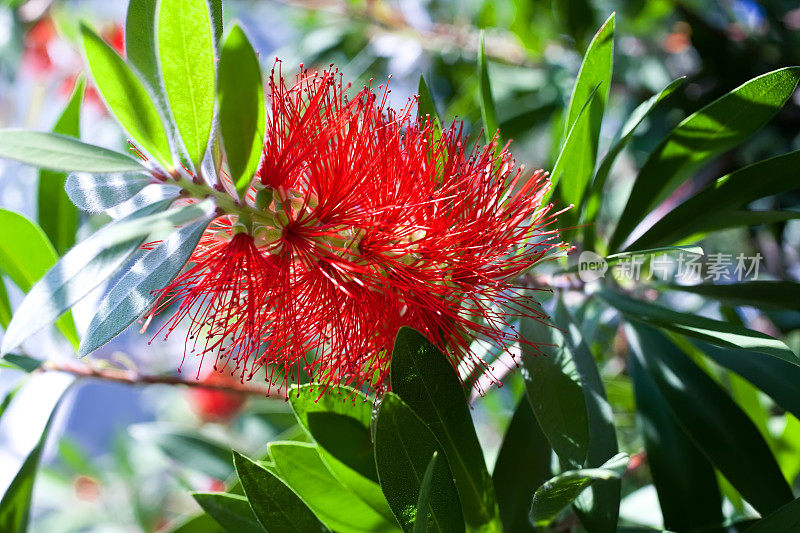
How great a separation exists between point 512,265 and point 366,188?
0.19m

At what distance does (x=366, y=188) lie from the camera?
2.43ft

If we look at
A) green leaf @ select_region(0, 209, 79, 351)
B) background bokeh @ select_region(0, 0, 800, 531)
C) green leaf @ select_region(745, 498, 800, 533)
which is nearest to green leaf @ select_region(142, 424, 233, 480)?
background bokeh @ select_region(0, 0, 800, 531)

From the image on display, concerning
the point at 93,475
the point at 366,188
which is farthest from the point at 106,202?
the point at 93,475

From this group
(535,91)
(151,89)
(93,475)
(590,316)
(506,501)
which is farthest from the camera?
(93,475)

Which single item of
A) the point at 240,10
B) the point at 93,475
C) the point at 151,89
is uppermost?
the point at 240,10

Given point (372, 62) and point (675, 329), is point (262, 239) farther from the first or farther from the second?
point (372, 62)

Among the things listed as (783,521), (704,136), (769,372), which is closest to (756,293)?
(769,372)

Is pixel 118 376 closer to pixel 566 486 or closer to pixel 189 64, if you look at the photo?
pixel 189 64

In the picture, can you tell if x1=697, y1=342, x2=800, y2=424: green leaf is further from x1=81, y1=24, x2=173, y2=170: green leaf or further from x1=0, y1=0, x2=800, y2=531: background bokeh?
x1=81, y1=24, x2=173, y2=170: green leaf

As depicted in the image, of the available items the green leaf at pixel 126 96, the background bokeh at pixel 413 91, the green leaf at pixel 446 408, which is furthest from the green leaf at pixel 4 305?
the green leaf at pixel 446 408

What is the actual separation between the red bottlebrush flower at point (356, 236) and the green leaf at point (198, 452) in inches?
25.4

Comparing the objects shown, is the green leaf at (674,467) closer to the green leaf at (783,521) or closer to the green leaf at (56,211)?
the green leaf at (783,521)

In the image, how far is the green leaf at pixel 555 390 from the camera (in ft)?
2.32

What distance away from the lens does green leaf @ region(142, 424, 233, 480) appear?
131 centimetres
